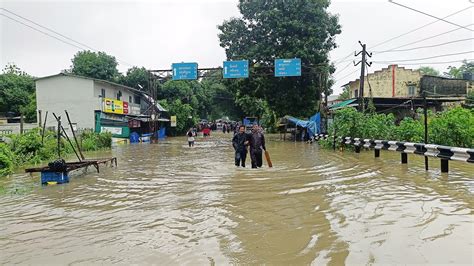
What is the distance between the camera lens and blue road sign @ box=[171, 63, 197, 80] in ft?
104

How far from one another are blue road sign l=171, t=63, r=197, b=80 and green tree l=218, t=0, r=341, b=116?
15.2 ft

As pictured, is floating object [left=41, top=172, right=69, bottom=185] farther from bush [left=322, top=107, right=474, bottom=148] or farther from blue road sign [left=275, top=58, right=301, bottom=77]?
blue road sign [left=275, top=58, right=301, bottom=77]

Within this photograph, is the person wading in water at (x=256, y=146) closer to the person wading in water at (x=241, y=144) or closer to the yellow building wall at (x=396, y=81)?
the person wading in water at (x=241, y=144)

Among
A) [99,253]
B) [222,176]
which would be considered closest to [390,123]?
[222,176]

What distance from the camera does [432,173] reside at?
10.9 metres

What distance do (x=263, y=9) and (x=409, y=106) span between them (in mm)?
14718

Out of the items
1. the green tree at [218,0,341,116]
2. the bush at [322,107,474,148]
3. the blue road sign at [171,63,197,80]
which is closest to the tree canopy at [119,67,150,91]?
the green tree at [218,0,341,116]

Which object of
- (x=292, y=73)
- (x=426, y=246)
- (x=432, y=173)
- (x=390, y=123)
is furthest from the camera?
(x=292, y=73)

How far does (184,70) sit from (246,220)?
1047 inches

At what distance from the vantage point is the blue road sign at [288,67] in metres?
29.4

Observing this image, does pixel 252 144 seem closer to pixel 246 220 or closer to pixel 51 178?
pixel 51 178

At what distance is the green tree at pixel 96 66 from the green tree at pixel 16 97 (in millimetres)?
6394

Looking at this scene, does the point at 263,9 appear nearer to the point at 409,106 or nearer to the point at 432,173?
the point at 409,106

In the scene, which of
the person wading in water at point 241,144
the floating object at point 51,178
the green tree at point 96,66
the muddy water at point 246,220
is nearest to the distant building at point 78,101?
the green tree at point 96,66
